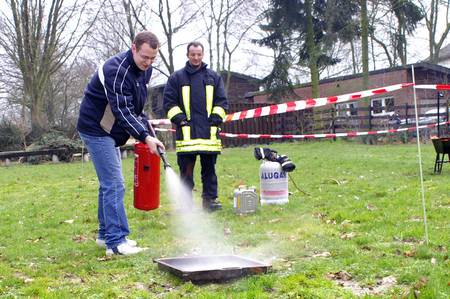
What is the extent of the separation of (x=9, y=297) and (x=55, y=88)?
39861mm

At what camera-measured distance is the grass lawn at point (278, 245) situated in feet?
12.5

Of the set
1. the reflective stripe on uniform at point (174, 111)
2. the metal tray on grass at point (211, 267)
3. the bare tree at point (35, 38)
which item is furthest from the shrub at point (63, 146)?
the metal tray on grass at point (211, 267)

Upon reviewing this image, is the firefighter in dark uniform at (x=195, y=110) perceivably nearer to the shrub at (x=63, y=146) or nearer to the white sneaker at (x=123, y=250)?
the white sneaker at (x=123, y=250)

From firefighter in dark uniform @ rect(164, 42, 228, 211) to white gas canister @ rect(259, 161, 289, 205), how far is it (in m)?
0.68

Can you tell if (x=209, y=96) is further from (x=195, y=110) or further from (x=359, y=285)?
(x=359, y=285)

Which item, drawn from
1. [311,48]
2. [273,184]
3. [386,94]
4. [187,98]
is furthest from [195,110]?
[386,94]

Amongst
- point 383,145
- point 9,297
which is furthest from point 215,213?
point 383,145

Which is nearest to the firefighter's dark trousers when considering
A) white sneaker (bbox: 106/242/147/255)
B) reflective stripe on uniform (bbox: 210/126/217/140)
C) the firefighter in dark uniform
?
the firefighter in dark uniform

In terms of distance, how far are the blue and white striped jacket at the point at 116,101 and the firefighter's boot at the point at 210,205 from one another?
235cm

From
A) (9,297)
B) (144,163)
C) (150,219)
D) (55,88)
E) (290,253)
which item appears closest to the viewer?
(9,297)

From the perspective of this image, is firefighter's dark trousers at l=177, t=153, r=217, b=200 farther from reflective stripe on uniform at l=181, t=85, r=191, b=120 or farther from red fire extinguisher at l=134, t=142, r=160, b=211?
red fire extinguisher at l=134, t=142, r=160, b=211

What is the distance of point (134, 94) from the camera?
493cm

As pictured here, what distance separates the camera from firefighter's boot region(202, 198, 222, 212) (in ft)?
23.4

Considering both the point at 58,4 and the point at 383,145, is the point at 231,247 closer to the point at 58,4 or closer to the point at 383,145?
the point at 383,145
